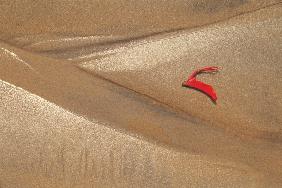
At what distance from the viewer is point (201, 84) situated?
2016 mm

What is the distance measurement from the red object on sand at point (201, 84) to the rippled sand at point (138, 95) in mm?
29

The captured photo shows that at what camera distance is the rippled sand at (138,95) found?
1.90m

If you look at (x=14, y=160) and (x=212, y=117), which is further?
(x=212, y=117)

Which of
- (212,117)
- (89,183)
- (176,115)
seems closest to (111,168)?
(89,183)

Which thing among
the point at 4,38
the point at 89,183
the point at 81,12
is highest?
the point at 81,12

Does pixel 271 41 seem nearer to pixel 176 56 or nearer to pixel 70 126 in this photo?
pixel 176 56

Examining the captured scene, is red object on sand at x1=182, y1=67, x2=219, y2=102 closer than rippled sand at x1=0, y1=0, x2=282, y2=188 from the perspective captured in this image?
No

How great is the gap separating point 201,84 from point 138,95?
0.97 feet

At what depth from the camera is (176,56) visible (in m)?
2.00

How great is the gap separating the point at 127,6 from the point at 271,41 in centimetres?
69

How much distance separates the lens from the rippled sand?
6.25ft

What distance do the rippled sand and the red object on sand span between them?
1.1 inches

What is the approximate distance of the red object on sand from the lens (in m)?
2.01

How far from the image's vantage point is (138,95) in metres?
2.03
